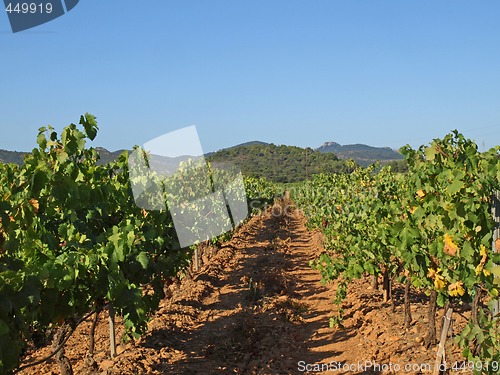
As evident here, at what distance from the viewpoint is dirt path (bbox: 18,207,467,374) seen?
24.0ft

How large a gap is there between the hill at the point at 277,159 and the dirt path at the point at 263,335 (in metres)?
74.7

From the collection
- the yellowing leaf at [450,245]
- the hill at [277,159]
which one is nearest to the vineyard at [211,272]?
the yellowing leaf at [450,245]

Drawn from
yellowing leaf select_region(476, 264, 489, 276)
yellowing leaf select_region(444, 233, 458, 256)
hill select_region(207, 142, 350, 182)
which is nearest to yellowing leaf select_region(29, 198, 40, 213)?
yellowing leaf select_region(444, 233, 458, 256)

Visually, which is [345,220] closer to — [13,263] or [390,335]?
[390,335]

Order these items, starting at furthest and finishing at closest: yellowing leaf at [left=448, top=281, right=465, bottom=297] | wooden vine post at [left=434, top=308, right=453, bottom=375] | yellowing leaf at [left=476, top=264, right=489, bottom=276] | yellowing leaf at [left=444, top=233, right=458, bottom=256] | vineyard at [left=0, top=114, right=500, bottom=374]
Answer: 1. wooden vine post at [left=434, top=308, right=453, bottom=375]
2. yellowing leaf at [left=448, top=281, right=465, bottom=297]
3. yellowing leaf at [left=444, top=233, right=458, bottom=256]
4. yellowing leaf at [left=476, top=264, right=489, bottom=276]
5. vineyard at [left=0, top=114, right=500, bottom=374]

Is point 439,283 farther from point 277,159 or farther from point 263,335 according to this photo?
point 277,159

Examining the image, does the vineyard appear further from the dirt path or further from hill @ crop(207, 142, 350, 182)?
hill @ crop(207, 142, 350, 182)

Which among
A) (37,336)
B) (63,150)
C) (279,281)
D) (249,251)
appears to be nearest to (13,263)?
(63,150)

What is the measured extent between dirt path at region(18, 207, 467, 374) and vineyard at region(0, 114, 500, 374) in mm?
45

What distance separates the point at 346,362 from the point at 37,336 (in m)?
5.76

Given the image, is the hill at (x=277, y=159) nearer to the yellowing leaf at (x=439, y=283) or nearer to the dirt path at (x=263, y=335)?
the dirt path at (x=263, y=335)

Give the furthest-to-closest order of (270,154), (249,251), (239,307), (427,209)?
(270,154) → (249,251) → (239,307) → (427,209)

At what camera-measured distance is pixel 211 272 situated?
14.6 metres

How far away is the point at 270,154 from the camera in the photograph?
12225cm
